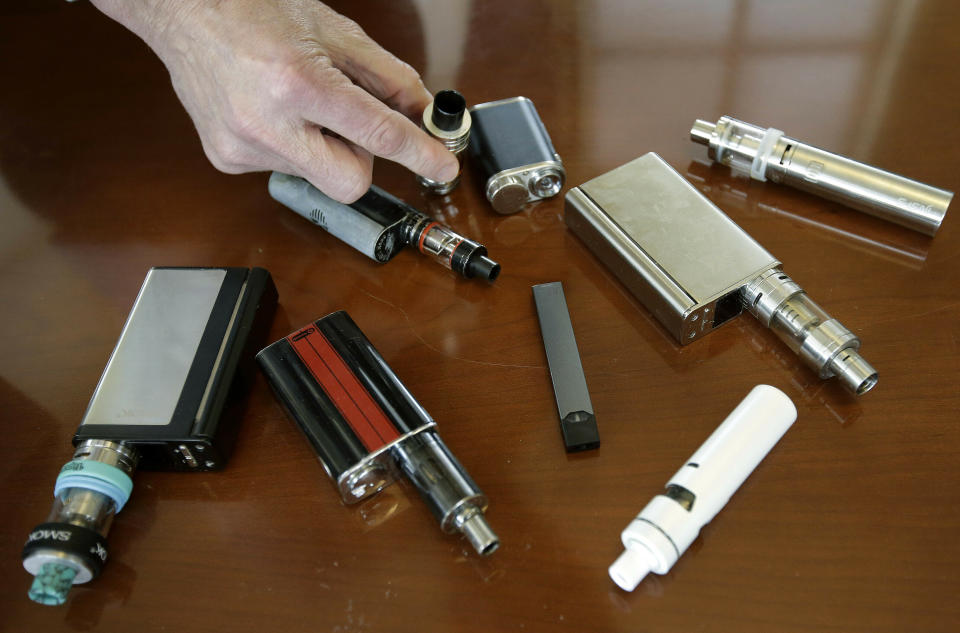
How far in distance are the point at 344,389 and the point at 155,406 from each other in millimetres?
164

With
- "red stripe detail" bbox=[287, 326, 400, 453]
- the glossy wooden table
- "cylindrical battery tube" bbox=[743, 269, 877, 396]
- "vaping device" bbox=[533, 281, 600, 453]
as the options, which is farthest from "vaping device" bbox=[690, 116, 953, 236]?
"red stripe detail" bbox=[287, 326, 400, 453]

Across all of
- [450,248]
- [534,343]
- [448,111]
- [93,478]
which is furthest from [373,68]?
[93,478]

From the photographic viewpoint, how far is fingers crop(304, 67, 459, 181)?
0.72 meters

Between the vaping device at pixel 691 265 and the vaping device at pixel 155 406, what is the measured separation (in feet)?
1.15

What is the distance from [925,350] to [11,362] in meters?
0.89

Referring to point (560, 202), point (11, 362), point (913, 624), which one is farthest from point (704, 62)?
point (11, 362)

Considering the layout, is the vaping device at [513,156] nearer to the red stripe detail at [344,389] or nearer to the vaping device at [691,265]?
the vaping device at [691,265]

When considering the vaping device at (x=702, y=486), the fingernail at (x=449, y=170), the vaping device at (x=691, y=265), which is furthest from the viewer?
the fingernail at (x=449, y=170)

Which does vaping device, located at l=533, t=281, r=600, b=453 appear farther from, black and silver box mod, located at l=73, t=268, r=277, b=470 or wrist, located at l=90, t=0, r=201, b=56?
wrist, located at l=90, t=0, r=201, b=56

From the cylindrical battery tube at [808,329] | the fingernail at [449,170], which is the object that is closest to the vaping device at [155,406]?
the fingernail at [449,170]

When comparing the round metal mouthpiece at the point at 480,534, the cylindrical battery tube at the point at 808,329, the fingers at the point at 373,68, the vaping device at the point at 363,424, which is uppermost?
the fingers at the point at 373,68

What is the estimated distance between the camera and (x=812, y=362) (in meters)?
0.68

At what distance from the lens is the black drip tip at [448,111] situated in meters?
0.78

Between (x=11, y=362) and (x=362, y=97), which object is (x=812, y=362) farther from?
(x=11, y=362)
